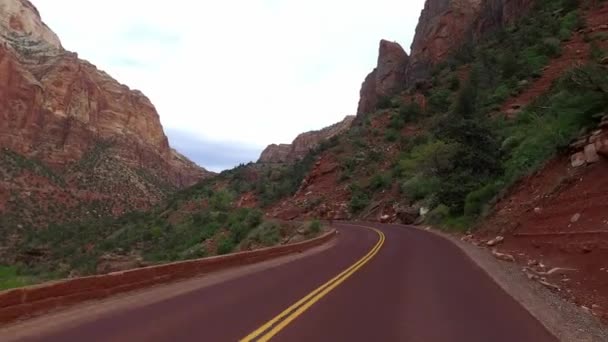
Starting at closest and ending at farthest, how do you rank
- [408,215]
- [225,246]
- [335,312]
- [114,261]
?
[335,312]
[225,246]
[408,215]
[114,261]

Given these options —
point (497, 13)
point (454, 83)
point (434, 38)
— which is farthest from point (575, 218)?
point (434, 38)

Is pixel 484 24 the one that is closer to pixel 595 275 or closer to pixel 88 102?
pixel 595 275

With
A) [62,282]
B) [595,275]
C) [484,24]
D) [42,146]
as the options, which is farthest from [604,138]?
[42,146]

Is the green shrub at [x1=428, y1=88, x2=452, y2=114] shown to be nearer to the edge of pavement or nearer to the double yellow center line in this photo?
the edge of pavement

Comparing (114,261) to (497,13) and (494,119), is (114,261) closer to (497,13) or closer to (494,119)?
(494,119)

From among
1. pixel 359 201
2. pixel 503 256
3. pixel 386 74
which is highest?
pixel 386 74

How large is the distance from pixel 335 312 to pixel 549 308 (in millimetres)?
3863

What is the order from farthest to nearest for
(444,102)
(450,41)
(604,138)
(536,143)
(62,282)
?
1. (450,41)
2. (444,102)
3. (536,143)
4. (604,138)
5. (62,282)

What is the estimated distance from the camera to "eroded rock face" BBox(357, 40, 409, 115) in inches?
3905

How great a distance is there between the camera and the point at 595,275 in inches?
417

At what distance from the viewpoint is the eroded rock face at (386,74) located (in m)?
99.2

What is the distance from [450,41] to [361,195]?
138ft

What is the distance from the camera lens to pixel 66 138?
128 m

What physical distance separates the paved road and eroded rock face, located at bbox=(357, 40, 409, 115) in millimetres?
84283
